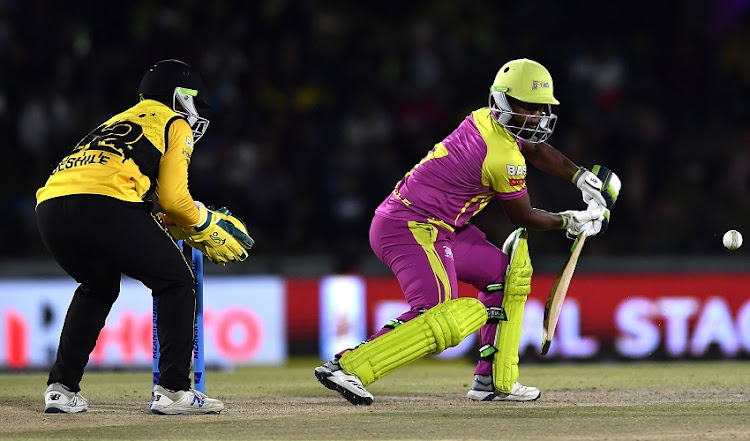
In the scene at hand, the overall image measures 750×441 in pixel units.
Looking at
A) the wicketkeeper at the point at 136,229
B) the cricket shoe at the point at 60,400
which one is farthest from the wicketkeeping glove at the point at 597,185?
the cricket shoe at the point at 60,400

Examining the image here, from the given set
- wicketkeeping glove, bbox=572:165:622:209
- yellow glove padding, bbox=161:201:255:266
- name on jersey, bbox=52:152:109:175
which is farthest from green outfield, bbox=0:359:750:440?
name on jersey, bbox=52:152:109:175

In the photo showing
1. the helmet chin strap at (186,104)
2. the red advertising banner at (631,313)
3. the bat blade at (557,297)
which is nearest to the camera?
the helmet chin strap at (186,104)

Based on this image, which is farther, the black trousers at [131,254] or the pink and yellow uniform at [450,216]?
the pink and yellow uniform at [450,216]

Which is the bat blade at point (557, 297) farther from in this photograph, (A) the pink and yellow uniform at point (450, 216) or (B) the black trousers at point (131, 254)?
(B) the black trousers at point (131, 254)

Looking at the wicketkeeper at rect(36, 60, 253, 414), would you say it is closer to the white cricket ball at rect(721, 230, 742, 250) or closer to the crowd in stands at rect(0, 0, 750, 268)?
the white cricket ball at rect(721, 230, 742, 250)

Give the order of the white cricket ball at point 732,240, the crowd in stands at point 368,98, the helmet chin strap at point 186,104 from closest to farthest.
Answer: the helmet chin strap at point 186,104, the white cricket ball at point 732,240, the crowd in stands at point 368,98

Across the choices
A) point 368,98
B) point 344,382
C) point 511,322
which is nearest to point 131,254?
point 344,382

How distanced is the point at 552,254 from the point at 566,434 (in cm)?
752

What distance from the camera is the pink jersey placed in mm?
7152

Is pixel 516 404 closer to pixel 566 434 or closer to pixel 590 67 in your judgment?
pixel 566 434

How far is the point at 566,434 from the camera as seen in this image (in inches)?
227

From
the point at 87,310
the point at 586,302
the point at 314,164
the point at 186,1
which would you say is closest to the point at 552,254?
the point at 586,302

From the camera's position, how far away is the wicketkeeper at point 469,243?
695 cm

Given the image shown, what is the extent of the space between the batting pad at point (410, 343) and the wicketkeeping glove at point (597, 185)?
128 cm
